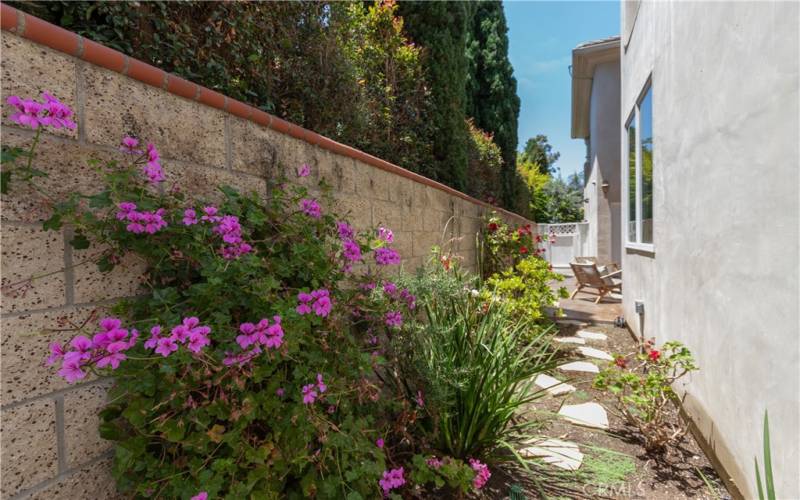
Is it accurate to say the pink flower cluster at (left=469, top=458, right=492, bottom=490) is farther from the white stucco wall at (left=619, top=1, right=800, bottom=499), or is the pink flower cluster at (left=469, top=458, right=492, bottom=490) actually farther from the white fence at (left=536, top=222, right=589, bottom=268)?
the white fence at (left=536, top=222, right=589, bottom=268)

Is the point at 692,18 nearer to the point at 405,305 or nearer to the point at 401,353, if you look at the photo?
the point at 405,305

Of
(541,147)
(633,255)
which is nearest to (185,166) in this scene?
(633,255)

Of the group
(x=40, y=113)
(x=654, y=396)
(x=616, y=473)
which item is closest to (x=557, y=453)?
(x=616, y=473)

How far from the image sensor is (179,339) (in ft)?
2.92

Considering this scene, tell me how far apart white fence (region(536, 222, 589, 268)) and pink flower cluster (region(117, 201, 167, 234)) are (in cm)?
1362

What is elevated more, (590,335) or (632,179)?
(632,179)

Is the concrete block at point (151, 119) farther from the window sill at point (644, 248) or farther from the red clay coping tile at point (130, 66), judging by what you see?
the window sill at point (644, 248)

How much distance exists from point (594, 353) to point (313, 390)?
3653 millimetres

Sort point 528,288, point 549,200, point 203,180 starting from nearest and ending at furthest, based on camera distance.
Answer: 1. point 203,180
2. point 528,288
3. point 549,200

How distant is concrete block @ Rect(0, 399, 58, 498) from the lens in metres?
0.86

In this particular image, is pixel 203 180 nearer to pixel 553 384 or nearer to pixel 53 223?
pixel 53 223

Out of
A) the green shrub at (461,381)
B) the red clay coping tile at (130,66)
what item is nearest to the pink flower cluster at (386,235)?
the green shrub at (461,381)


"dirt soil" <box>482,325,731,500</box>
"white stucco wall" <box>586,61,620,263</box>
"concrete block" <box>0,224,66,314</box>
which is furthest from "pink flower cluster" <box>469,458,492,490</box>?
"white stucco wall" <box>586,61,620,263</box>

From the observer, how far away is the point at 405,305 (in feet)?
6.41
